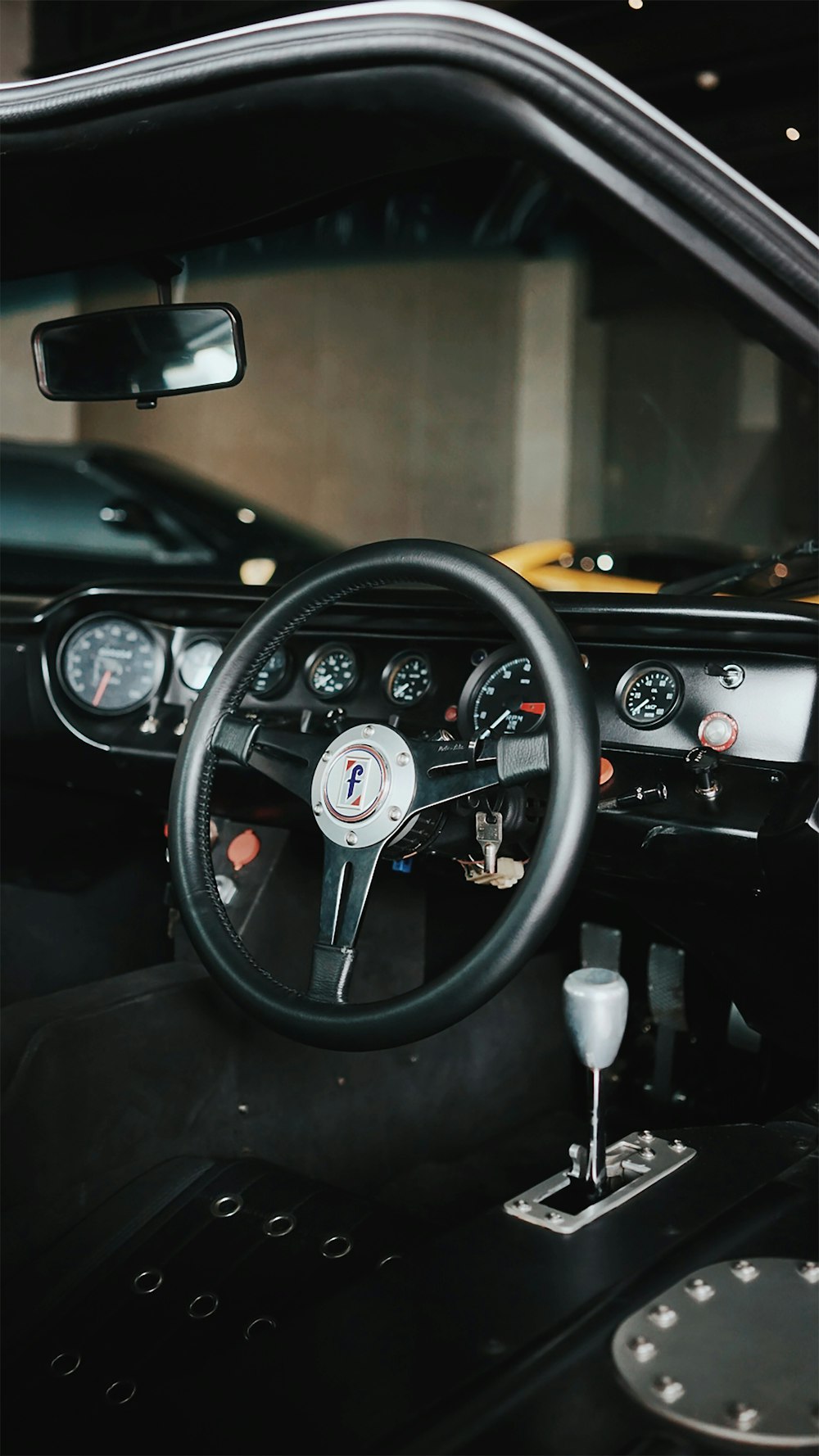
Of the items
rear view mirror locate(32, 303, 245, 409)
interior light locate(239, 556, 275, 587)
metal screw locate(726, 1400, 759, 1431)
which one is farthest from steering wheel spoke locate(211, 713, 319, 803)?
interior light locate(239, 556, 275, 587)

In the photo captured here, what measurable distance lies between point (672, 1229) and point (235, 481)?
621 cm

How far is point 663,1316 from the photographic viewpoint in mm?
1062

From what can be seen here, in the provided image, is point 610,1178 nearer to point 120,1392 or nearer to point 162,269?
point 120,1392

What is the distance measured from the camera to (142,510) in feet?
14.8

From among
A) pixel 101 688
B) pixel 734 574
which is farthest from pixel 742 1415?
pixel 101 688

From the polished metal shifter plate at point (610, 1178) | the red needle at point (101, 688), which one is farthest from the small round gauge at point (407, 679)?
the polished metal shifter plate at point (610, 1178)

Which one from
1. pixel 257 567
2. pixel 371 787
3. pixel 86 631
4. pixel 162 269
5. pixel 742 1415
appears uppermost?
pixel 162 269

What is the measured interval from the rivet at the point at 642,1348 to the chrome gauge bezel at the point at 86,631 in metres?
1.43

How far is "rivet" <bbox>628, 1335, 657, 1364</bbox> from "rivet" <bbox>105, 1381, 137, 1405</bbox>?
1.97 ft

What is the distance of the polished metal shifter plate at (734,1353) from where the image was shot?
941 mm

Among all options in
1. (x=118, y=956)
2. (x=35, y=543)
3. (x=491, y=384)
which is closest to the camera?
(x=118, y=956)

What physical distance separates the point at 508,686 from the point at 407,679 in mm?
211

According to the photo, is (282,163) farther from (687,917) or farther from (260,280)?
(260,280)

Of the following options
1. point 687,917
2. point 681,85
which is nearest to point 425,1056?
point 687,917
